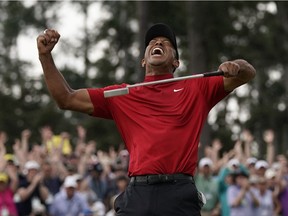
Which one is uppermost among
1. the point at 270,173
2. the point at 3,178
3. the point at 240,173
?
the point at 3,178

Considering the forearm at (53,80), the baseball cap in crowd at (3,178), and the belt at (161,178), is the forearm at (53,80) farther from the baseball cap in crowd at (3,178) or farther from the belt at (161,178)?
the baseball cap in crowd at (3,178)

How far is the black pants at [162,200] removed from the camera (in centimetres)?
567

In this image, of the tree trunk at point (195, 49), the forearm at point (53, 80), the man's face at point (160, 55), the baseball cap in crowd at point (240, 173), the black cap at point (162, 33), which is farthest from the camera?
the tree trunk at point (195, 49)

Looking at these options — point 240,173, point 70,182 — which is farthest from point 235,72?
point 240,173

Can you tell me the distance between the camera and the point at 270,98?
49688 mm

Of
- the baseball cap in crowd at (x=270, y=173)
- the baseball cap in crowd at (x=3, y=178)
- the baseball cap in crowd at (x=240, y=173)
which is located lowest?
the baseball cap in crowd at (x=270, y=173)

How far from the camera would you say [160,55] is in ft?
19.7

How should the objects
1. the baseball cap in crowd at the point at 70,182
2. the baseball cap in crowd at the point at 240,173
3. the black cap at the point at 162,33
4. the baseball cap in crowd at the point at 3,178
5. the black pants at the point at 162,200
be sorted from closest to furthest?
the black pants at the point at 162,200, the black cap at the point at 162,33, the baseball cap in crowd at the point at 3,178, the baseball cap in crowd at the point at 70,182, the baseball cap in crowd at the point at 240,173

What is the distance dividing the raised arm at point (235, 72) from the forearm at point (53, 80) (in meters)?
1.07

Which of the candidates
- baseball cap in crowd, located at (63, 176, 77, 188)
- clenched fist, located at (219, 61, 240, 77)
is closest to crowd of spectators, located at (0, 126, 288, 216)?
baseball cap in crowd, located at (63, 176, 77, 188)

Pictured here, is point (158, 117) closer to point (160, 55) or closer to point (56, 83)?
point (160, 55)

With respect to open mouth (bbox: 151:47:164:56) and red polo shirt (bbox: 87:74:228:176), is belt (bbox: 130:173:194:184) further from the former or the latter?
open mouth (bbox: 151:47:164:56)

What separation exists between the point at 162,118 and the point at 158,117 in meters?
0.03

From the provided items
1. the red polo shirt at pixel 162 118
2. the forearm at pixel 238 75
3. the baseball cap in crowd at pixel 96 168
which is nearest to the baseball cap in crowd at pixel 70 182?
the baseball cap in crowd at pixel 96 168
